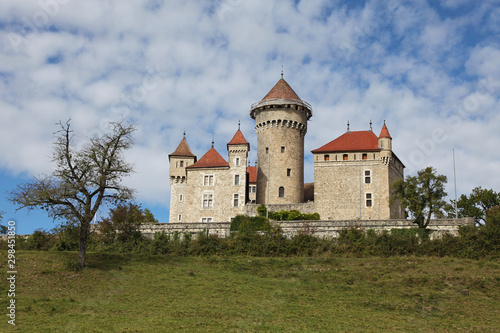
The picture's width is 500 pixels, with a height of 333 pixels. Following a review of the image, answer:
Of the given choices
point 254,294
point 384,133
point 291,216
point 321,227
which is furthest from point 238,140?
point 254,294

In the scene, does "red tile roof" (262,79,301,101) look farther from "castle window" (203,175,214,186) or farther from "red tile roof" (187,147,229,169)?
"castle window" (203,175,214,186)

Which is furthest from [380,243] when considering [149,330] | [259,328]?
[149,330]

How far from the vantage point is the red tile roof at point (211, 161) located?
54.0m

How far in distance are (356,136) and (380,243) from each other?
1779 cm

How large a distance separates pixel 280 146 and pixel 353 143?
782 centimetres

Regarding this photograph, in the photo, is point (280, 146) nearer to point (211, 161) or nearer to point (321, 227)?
point (211, 161)

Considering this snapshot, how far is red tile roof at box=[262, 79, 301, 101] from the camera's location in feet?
189

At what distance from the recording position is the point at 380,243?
40250 millimetres

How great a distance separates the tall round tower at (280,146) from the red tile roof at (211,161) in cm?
439

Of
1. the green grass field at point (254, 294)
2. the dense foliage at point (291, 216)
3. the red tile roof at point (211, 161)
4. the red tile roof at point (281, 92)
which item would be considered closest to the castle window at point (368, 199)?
the dense foliage at point (291, 216)

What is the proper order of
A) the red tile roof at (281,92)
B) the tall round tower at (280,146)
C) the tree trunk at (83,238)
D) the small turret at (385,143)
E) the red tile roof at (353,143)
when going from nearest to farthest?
the tree trunk at (83,238), the small turret at (385,143), the red tile roof at (353,143), the tall round tower at (280,146), the red tile roof at (281,92)

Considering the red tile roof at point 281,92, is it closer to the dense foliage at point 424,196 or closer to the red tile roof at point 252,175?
the red tile roof at point 252,175

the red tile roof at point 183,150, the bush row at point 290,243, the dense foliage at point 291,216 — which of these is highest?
the red tile roof at point 183,150

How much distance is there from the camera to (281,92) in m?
58.1
